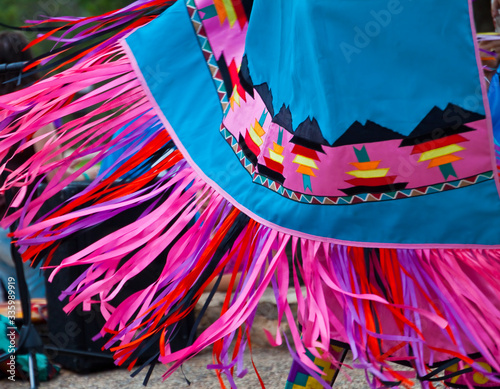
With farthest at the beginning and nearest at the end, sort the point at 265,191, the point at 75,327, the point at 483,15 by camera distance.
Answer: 1. the point at 483,15
2. the point at 75,327
3. the point at 265,191

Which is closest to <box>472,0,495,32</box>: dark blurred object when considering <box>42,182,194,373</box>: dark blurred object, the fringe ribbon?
<box>42,182,194,373</box>: dark blurred object

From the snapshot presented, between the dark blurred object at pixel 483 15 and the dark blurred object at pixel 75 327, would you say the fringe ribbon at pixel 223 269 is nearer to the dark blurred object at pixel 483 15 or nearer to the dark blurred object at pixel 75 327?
the dark blurred object at pixel 75 327

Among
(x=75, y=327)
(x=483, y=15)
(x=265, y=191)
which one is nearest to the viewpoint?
(x=265, y=191)

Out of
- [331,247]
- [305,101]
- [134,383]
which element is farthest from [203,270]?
[134,383]

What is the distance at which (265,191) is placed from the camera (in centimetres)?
110

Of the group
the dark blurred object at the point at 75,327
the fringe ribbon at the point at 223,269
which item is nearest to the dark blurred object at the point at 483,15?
the dark blurred object at the point at 75,327

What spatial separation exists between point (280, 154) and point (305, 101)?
0.31ft

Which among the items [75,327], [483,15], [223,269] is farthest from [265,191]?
[483,15]

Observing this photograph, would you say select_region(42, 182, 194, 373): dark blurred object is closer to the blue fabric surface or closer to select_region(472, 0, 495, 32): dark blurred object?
the blue fabric surface

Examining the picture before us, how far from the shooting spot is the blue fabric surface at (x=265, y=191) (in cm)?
100

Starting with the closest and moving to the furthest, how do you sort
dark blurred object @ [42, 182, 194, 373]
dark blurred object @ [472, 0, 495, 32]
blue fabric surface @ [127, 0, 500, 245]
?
1. blue fabric surface @ [127, 0, 500, 245]
2. dark blurred object @ [42, 182, 194, 373]
3. dark blurred object @ [472, 0, 495, 32]

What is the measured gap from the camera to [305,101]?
1.04 metres

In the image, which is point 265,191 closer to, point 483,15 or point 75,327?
point 75,327

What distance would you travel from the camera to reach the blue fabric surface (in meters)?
1.00
